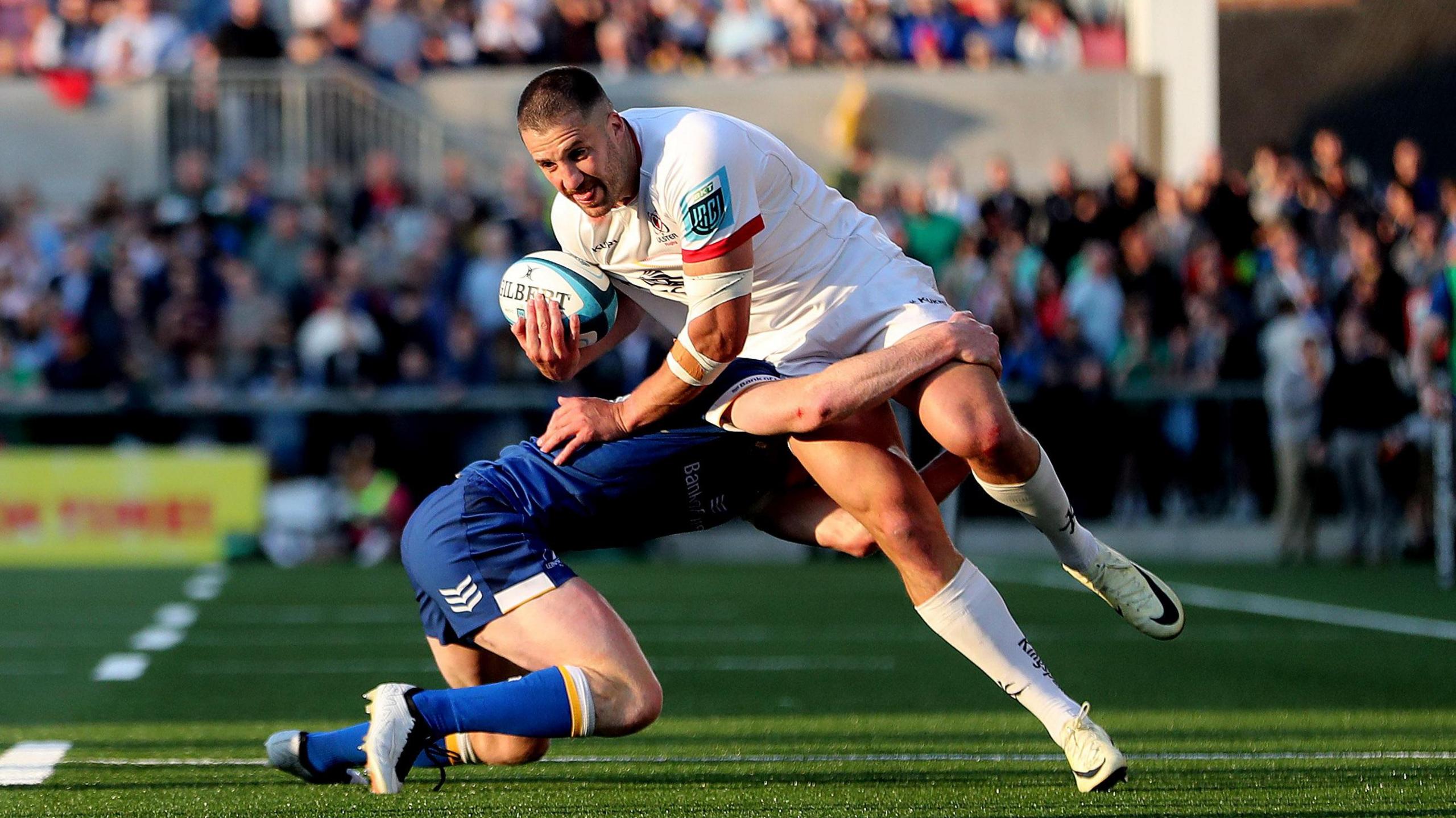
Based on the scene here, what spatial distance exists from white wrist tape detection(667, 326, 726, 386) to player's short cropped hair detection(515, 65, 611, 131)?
2.01 ft

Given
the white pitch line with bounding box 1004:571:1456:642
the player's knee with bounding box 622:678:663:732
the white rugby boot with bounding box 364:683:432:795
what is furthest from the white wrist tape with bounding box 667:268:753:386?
the white pitch line with bounding box 1004:571:1456:642

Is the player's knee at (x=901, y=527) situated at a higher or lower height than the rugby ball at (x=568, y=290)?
lower

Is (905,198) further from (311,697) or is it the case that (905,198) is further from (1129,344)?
(311,697)

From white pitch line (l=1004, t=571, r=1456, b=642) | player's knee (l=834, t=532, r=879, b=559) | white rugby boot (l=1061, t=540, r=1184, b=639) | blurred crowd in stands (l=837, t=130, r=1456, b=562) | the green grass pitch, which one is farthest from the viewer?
blurred crowd in stands (l=837, t=130, r=1456, b=562)

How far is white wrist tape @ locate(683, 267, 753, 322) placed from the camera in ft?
16.1

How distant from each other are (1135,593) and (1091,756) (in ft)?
3.08

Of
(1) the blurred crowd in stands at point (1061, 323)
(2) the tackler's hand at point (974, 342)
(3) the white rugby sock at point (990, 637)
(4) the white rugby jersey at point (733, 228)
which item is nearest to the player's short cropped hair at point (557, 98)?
(4) the white rugby jersey at point (733, 228)

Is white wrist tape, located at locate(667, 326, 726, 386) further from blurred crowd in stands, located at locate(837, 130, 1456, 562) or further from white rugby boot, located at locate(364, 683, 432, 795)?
blurred crowd in stands, located at locate(837, 130, 1456, 562)

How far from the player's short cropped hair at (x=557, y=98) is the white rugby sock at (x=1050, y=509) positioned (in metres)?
1.42

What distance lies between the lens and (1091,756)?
4.70 m

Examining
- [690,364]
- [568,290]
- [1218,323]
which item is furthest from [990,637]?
[1218,323]

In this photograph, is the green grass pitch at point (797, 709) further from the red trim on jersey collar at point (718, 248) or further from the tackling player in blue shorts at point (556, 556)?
the red trim on jersey collar at point (718, 248)

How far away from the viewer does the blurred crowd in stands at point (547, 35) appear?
1972cm

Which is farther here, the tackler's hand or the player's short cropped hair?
the tackler's hand
